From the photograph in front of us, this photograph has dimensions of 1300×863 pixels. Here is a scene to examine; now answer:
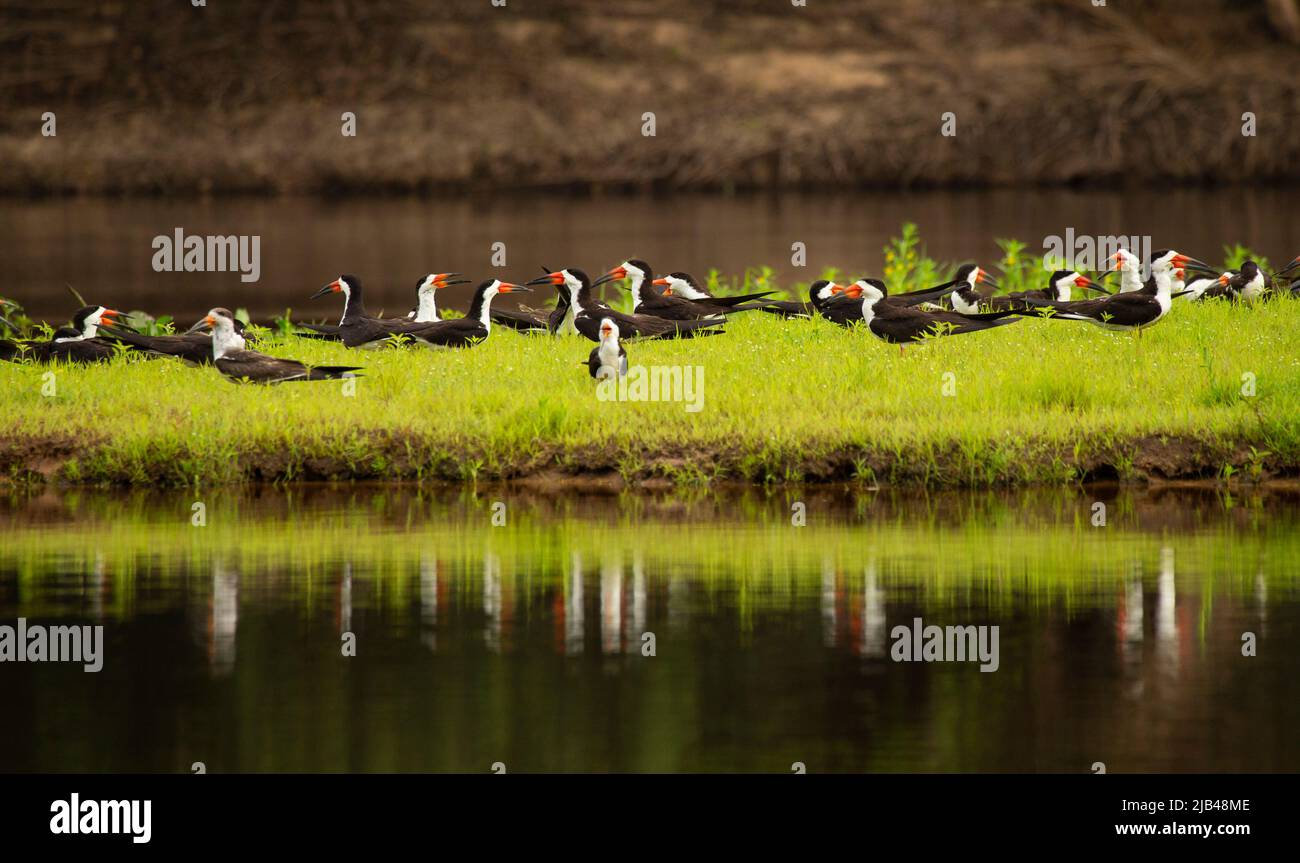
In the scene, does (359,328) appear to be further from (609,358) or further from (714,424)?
(714,424)

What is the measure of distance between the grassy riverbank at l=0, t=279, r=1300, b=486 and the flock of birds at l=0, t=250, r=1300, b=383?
14.9 inches

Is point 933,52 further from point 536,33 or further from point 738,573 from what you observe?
point 738,573

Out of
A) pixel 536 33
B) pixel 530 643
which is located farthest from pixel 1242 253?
pixel 536 33

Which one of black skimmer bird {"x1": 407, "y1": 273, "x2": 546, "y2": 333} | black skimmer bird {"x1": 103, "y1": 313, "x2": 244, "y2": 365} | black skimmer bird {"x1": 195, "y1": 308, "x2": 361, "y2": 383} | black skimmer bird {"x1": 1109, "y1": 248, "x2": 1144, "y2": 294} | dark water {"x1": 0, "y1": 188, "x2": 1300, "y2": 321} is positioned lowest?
black skimmer bird {"x1": 195, "y1": 308, "x2": 361, "y2": 383}

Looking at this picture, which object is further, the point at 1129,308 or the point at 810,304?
the point at 810,304

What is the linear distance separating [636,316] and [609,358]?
2.97 meters

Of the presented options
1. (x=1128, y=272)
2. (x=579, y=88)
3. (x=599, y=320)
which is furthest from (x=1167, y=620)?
(x=579, y=88)

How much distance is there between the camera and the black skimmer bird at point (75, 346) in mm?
18531

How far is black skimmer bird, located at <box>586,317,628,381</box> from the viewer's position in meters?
16.9

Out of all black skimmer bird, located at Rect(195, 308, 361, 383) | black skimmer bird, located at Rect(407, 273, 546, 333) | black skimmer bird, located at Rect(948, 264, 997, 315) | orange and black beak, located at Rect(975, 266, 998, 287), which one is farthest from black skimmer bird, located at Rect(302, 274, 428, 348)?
orange and black beak, located at Rect(975, 266, 998, 287)

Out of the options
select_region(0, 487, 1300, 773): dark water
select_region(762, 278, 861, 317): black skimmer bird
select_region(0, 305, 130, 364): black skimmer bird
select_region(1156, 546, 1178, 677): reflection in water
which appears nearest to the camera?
select_region(0, 487, 1300, 773): dark water

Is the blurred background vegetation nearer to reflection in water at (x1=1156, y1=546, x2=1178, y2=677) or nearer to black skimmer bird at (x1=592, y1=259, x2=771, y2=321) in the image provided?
black skimmer bird at (x1=592, y1=259, x2=771, y2=321)

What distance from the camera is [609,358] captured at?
16.9m

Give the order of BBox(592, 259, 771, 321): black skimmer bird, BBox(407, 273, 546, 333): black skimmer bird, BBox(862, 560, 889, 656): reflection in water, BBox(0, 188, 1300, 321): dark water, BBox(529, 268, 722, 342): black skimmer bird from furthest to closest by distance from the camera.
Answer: BBox(0, 188, 1300, 321): dark water, BBox(407, 273, 546, 333): black skimmer bird, BBox(592, 259, 771, 321): black skimmer bird, BBox(529, 268, 722, 342): black skimmer bird, BBox(862, 560, 889, 656): reflection in water
